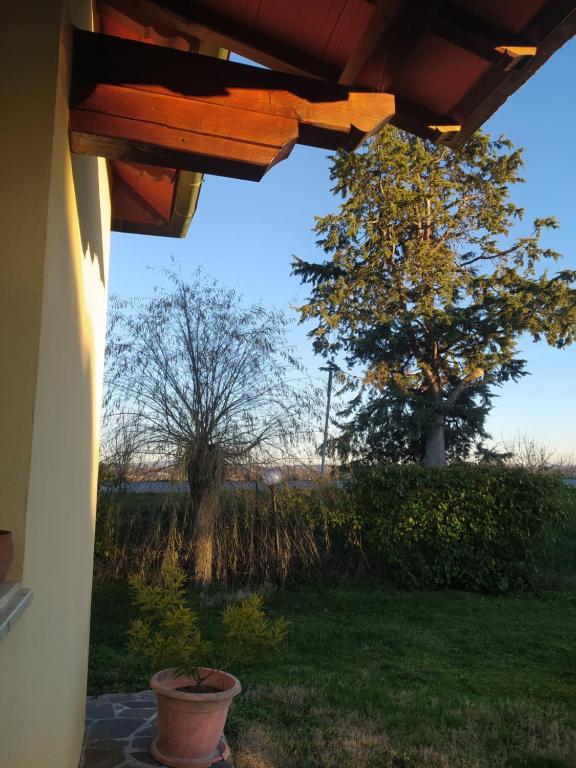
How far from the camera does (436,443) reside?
14.7 meters

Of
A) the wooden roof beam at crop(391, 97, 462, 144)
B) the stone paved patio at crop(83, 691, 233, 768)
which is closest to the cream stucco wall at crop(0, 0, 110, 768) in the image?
the wooden roof beam at crop(391, 97, 462, 144)

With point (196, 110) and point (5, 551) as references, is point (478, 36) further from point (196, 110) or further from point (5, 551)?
point (5, 551)

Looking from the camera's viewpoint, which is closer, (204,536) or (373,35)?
(373,35)

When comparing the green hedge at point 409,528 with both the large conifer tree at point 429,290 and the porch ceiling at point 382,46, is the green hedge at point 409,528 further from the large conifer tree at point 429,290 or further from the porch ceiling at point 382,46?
the porch ceiling at point 382,46

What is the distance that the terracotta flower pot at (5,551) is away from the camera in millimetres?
1313

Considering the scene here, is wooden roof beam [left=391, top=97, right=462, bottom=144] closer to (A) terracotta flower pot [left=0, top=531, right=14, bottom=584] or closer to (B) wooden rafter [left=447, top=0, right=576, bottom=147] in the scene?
(B) wooden rafter [left=447, top=0, right=576, bottom=147]

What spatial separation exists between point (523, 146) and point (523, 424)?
7055 mm

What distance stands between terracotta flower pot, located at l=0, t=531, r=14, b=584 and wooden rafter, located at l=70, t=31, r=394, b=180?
1.18 metres

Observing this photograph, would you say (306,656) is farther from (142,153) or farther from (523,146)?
(523,146)

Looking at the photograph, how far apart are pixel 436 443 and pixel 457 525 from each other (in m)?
6.06

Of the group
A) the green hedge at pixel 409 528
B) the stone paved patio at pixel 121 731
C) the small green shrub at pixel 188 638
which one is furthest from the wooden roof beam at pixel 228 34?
the green hedge at pixel 409 528

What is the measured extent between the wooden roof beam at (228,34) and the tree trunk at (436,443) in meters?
12.6

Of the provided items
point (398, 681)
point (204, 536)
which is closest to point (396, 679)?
point (398, 681)

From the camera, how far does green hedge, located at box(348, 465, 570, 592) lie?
28.4 feet
